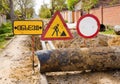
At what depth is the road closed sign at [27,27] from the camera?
8211 millimetres

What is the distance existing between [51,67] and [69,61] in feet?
1.49

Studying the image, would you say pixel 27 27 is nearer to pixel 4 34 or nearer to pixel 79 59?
pixel 79 59

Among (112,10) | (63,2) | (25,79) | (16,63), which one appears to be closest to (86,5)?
(112,10)

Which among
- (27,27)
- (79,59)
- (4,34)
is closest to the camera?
(79,59)

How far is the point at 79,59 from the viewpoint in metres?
7.82

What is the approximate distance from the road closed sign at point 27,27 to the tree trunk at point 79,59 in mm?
678

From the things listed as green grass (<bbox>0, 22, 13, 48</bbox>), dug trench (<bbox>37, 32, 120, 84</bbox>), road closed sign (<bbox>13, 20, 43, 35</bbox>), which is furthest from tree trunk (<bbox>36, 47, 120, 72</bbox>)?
green grass (<bbox>0, 22, 13, 48</bbox>)

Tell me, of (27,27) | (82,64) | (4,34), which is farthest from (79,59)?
(4,34)

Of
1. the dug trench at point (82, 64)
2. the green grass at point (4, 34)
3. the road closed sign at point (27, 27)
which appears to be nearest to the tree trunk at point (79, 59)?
the dug trench at point (82, 64)

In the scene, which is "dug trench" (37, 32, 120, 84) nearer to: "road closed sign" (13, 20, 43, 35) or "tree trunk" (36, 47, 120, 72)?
"tree trunk" (36, 47, 120, 72)

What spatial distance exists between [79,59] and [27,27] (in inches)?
61.8

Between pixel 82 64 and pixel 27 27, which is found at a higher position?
pixel 27 27

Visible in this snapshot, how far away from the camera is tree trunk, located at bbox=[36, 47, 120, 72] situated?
7727 mm

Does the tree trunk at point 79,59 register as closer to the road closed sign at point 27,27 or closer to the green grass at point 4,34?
the road closed sign at point 27,27
